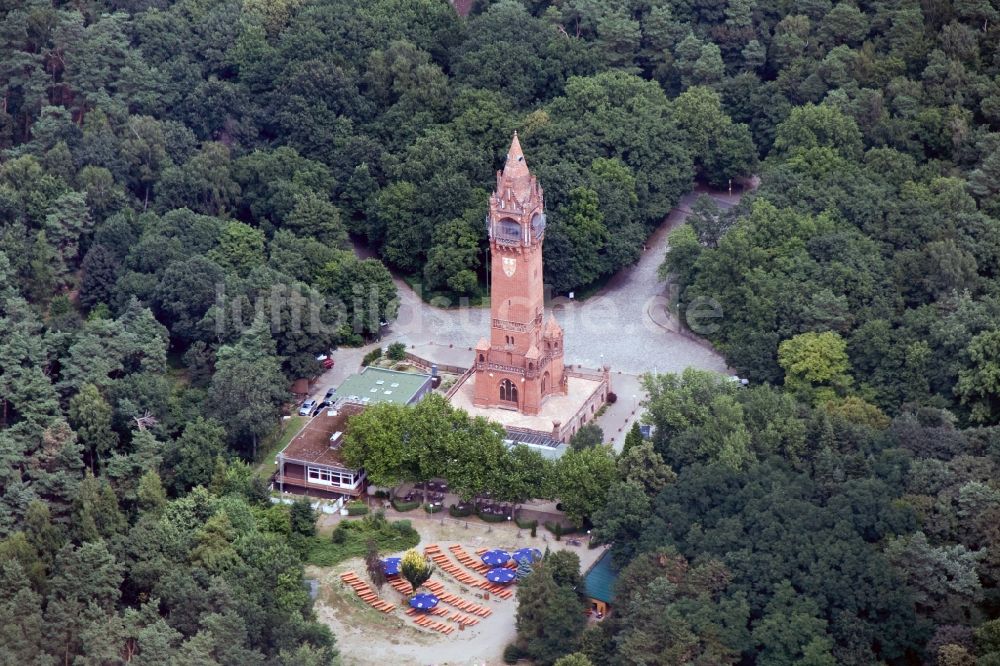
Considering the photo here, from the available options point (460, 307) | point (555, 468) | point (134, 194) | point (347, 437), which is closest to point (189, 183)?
point (134, 194)

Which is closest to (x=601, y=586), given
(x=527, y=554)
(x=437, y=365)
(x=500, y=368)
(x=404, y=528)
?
(x=527, y=554)

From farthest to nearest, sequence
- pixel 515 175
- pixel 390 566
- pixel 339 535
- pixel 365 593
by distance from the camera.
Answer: pixel 515 175 < pixel 339 535 < pixel 390 566 < pixel 365 593

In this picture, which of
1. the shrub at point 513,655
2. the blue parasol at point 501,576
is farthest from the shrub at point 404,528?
the shrub at point 513,655

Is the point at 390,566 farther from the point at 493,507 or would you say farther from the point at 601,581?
the point at 601,581

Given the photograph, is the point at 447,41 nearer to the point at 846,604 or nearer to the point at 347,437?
the point at 347,437

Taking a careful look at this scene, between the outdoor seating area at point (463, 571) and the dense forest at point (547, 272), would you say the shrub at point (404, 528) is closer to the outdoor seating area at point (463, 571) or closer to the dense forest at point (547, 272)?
the outdoor seating area at point (463, 571)

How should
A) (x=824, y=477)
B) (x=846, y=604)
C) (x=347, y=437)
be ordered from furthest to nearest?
(x=347, y=437), (x=824, y=477), (x=846, y=604)

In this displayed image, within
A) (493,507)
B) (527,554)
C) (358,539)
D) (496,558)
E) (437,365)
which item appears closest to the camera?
(527,554)
